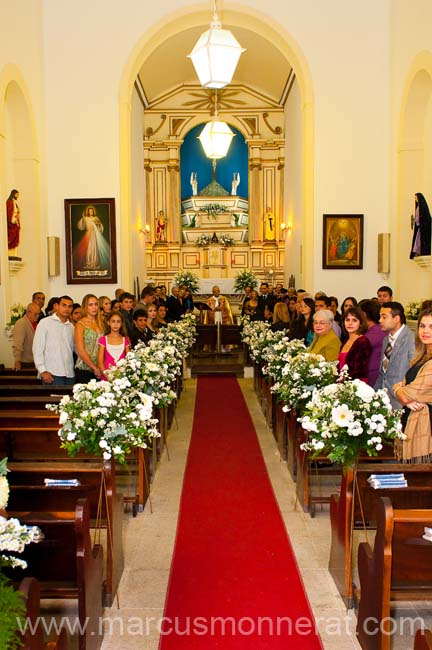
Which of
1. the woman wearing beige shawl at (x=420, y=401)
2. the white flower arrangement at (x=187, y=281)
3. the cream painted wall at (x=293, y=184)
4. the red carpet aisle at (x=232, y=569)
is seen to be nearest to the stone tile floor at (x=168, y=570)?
the red carpet aisle at (x=232, y=569)

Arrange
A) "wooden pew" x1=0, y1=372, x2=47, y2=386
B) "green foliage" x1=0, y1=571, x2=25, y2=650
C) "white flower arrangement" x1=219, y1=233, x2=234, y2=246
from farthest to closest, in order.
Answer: "white flower arrangement" x1=219, y1=233, x2=234, y2=246, "wooden pew" x1=0, y1=372, x2=47, y2=386, "green foliage" x1=0, y1=571, x2=25, y2=650

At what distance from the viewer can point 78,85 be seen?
44.0 ft

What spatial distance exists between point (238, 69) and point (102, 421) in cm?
1754

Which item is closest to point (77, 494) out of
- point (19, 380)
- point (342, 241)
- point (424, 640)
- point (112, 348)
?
point (424, 640)

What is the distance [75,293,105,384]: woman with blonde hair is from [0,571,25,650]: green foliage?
4.81m

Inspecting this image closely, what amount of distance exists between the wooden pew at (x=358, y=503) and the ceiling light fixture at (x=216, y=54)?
18.5ft

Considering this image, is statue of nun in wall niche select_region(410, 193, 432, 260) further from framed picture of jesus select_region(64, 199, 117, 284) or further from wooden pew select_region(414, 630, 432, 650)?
wooden pew select_region(414, 630, 432, 650)

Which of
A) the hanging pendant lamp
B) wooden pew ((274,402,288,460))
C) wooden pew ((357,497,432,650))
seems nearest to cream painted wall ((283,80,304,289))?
the hanging pendant lamp

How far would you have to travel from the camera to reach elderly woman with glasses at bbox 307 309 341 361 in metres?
6.72

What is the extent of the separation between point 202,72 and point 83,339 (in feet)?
12.4

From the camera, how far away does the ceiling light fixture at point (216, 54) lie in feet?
25.3

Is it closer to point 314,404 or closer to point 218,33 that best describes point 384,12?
point 218,33

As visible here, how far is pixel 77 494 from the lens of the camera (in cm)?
383

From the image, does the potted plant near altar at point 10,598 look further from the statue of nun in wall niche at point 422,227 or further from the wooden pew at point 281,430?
the statue of nun in wall niche at point 422,227
